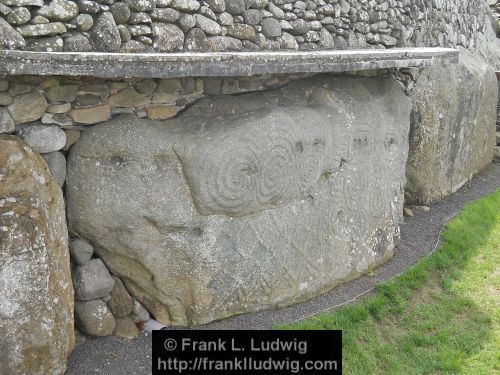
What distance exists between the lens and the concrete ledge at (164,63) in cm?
363

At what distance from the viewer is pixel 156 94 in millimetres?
4703

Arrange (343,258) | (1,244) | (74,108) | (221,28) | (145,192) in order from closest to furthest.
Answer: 1. (1,244)
2. (74,108)
3. (145,192)
4. (221,28)
5. (343,258)

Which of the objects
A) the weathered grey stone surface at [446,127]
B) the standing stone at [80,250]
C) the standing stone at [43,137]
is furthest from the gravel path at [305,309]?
the standing stone at [43,137]

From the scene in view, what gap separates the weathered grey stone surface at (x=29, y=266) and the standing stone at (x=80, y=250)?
429mm

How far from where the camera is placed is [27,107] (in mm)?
4070

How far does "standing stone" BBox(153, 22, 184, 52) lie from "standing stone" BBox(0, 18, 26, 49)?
104 centimetres

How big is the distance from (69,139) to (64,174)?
0.81ft

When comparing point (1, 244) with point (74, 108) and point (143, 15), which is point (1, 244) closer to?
point (74, 108)

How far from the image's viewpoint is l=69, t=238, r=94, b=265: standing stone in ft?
15.4

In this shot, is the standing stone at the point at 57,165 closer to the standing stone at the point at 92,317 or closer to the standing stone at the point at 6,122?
the standing stone at the point at 6,122

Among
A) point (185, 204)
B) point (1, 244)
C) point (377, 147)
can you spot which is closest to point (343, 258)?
point (377, 147)

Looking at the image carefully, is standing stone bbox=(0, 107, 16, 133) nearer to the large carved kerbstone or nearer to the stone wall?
the stone wall

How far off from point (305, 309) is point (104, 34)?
2760 mm

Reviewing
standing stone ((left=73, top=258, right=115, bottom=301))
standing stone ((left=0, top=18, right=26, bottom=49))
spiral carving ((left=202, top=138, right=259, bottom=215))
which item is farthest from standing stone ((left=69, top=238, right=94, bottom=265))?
standing stone ((left=0, top=18, right=26, bottom=49))
